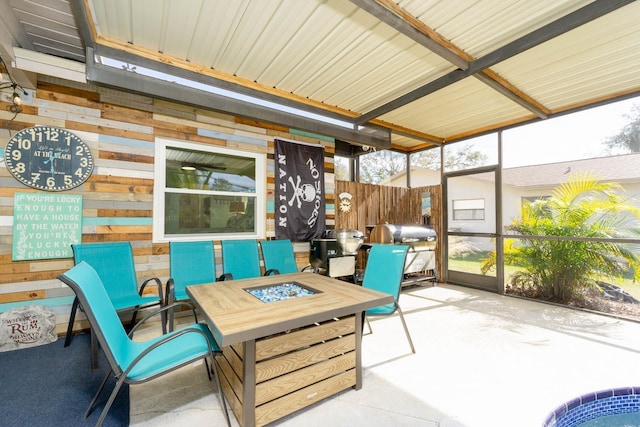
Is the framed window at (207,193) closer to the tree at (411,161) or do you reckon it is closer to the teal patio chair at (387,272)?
the teal patio chair at (387,272)

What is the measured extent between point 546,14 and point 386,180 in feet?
13.0

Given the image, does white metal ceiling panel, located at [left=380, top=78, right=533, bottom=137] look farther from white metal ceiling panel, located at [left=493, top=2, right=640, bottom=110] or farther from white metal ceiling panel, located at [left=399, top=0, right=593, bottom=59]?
white metal ceiling panel, located at [left=399, top=0, right=593, bottom=59]

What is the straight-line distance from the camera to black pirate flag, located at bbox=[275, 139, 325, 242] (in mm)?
4281

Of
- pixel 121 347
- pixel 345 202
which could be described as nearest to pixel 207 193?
pixel 121 347

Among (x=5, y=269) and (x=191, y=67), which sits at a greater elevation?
(x=191, y=67)

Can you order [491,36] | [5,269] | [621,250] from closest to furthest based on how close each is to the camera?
1. [491,36]
2. [5,269]
3. [621,250]

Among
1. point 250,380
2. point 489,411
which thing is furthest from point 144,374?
point 489,411

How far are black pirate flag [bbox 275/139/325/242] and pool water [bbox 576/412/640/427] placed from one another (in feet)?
11.4

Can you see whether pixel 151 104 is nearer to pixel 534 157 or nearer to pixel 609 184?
pixel 534 157

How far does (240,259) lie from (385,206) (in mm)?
3432

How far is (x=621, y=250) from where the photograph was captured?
374 centimetres

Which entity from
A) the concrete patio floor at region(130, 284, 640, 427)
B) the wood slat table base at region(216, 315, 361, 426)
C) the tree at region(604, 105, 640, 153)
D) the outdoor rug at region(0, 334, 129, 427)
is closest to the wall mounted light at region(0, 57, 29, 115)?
the outdoor rug at region(0, 334, 129, 427)

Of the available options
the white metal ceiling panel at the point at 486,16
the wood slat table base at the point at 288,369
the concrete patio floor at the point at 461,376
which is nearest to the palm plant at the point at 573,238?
the concrete patio floor at the point at 461,376

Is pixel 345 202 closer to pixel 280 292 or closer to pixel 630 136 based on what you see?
pixel 280 292
